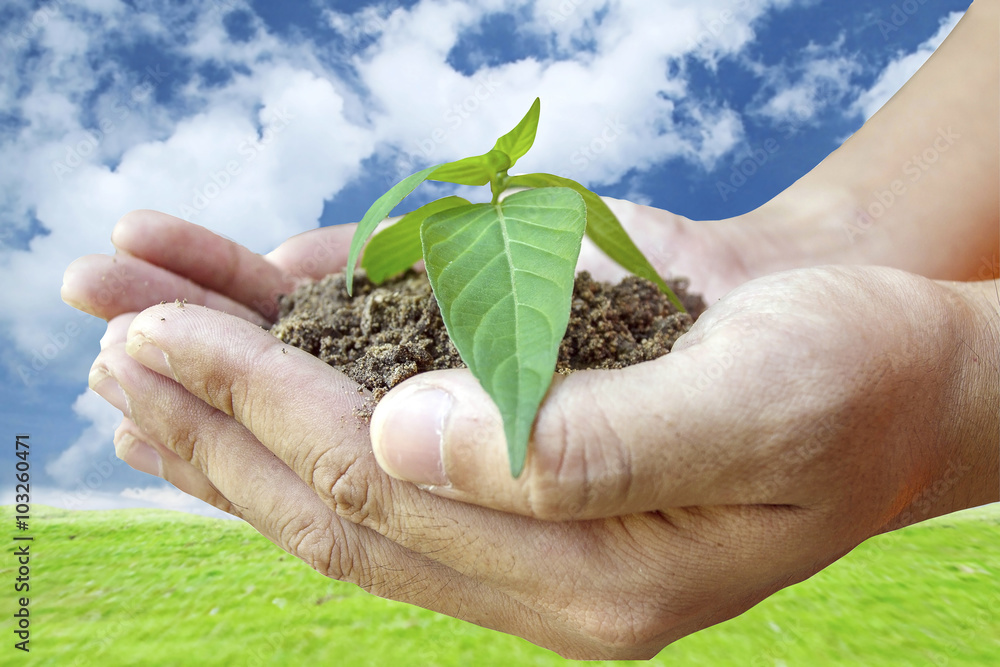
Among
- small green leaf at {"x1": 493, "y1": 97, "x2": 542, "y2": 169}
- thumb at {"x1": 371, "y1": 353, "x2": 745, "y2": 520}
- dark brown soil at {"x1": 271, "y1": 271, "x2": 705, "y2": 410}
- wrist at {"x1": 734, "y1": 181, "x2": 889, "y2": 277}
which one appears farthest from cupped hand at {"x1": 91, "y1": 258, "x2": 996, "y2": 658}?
wrist at {"x1": 734, "y1": 181, "x2": 889, "y2": 277}

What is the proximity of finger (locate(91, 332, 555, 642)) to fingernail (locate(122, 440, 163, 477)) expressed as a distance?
0.88ft

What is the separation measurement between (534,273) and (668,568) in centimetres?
59

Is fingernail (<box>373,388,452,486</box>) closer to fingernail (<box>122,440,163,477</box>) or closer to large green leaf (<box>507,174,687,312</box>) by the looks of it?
large green leaf (<box>507,174,687,312</box>)

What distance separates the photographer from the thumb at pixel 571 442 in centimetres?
80

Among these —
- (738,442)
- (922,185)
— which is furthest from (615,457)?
(922,185)

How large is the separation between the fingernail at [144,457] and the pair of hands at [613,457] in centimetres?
5

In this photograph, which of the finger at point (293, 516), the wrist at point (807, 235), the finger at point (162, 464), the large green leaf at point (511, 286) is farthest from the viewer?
the wrist at point (807, 235)

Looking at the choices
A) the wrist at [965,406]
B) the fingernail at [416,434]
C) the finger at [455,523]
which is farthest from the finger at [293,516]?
the wrist at [965,406]

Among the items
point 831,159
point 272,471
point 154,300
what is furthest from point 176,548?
point 831,159

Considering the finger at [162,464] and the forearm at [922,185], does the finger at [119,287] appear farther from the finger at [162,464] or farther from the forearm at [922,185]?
the forearm at [922,185]

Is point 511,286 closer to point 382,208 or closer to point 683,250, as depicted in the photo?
point 382,208

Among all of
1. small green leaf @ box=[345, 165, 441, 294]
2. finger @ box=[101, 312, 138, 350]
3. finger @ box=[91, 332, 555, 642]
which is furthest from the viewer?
finger @ box=[101, 312, 138, 350]

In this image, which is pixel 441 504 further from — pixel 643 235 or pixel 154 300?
pixel 643 235

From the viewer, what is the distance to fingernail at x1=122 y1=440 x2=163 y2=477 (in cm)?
160
